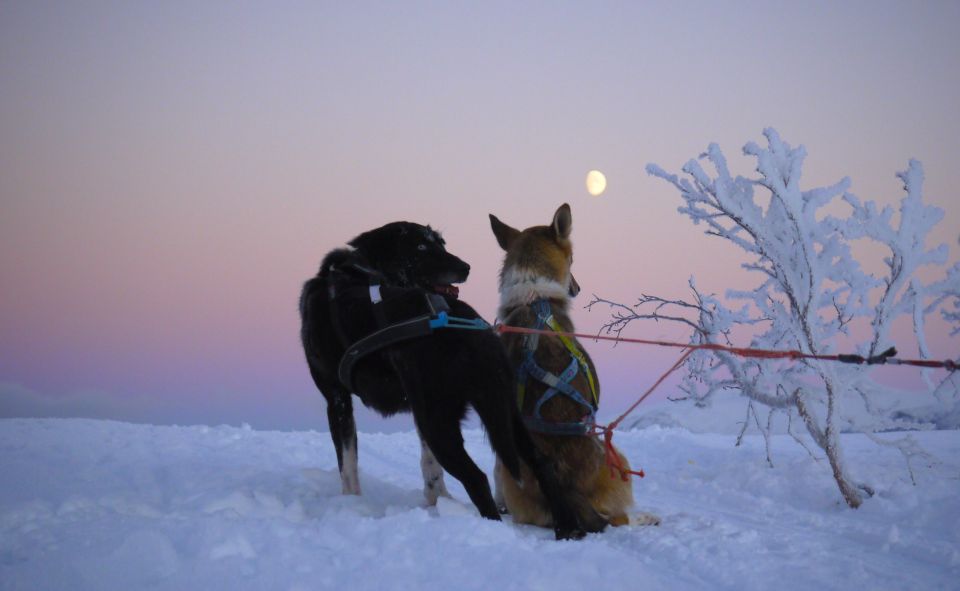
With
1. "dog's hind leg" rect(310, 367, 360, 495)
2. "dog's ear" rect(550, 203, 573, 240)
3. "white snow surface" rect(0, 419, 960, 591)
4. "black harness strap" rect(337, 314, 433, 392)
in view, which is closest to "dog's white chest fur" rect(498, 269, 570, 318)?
"dog's ear" rect(550, 203, 573, 240)

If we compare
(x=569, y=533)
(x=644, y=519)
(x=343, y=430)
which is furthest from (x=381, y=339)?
(x=644, y=519)

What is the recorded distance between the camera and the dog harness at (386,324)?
3.85 meters

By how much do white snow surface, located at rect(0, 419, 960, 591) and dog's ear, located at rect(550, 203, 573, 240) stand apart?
2.45 meters

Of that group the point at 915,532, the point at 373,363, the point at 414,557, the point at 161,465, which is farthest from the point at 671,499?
the point at 161,465

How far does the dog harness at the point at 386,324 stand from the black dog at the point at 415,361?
0.01m

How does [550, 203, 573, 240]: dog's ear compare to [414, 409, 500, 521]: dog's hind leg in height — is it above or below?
above

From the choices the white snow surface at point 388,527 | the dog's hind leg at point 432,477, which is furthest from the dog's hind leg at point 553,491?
the dog's hind leg at point 432,477

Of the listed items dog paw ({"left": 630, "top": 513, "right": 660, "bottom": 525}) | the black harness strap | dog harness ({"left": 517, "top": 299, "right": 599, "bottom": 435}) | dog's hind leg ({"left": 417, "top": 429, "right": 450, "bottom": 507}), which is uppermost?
the black harness strap

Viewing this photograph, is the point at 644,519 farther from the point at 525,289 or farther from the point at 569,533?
the point at 525,289

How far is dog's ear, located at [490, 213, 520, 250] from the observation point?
5.48 meters

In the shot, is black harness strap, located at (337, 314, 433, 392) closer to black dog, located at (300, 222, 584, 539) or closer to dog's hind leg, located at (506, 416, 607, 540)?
black dog, located at (300, 222, 584, 539)

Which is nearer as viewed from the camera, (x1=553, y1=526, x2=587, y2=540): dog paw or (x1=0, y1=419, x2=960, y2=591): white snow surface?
(x1=0, y1=419, x2=960, y2=591): white snow surface

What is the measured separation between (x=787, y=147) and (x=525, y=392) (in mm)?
4708

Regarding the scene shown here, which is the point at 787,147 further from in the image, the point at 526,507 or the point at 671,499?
the point at 526,507
